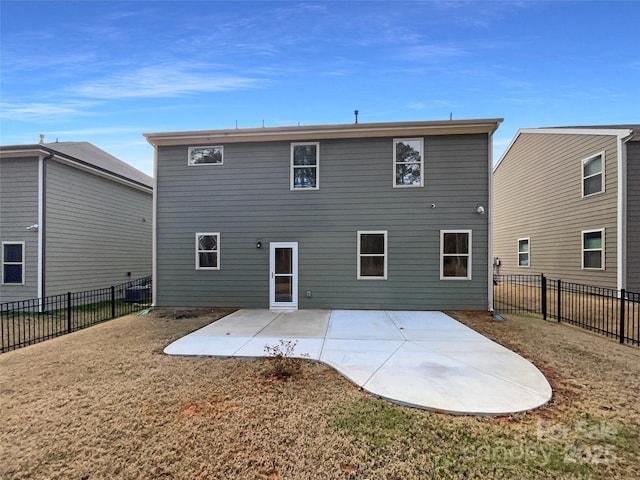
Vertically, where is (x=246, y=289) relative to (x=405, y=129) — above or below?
below

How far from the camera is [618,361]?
438cm

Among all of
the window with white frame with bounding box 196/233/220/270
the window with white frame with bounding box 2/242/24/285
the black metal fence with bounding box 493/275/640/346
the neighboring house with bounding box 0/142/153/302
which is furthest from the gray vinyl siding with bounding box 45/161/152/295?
the black metal fence with bounding box 493/275/640/346

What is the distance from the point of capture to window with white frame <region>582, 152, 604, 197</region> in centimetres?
966

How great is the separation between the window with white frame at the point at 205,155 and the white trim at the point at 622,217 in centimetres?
1270

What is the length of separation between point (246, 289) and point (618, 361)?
8059 mm

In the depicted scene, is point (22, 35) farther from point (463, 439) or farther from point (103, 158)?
point (463, 439)

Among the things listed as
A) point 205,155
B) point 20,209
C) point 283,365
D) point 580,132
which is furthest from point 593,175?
point 20,209

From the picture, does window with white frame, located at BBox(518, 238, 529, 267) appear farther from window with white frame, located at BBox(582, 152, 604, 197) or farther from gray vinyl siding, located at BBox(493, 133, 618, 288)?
window with white frame, located at BBox(582, 152, 604, 197)

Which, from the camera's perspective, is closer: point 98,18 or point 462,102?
point 98,18

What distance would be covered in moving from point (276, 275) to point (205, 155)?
438cm

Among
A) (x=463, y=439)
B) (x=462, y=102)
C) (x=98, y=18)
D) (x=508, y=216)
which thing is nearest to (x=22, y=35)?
(x=98, y=18)

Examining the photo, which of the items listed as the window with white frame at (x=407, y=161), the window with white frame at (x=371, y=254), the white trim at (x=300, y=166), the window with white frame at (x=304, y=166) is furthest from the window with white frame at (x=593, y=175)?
the window with white frame at (x=304, y=166)

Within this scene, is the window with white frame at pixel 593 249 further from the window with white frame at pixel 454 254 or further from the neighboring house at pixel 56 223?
the neighboring house at pixel 56 223

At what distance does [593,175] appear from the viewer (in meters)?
10.0
